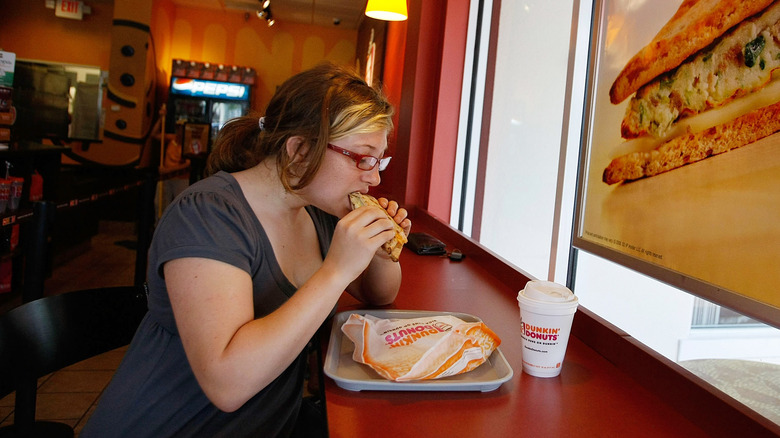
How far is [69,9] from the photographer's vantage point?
8859 millimetres

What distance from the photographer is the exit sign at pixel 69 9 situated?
347 inches

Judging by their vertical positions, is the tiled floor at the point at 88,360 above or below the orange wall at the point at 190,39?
below

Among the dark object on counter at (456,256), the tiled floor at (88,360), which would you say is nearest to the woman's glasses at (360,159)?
the dark object on counter at (456,256)

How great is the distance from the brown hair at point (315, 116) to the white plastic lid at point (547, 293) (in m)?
0.54

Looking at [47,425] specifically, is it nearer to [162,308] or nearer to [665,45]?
[162,308]

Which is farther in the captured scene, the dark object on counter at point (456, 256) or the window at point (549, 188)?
the dark object on counter at point (456, 256)

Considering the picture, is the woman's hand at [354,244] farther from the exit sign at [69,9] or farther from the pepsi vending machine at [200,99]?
the exit sign at [69,9]

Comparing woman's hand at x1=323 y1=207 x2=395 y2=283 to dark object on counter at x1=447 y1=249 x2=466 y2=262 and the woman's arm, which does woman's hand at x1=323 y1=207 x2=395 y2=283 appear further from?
dark object on counter at x1=447 y1=249 x2=466 y2=262

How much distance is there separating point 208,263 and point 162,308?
0.81 feet

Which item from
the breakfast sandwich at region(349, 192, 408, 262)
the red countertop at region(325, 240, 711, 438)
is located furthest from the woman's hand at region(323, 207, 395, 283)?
the red countertop at region(325, 240, 711, 438)

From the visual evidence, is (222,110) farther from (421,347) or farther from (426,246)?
(421,347)

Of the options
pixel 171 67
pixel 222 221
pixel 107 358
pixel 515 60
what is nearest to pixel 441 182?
pixel 515 60

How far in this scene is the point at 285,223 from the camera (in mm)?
1445

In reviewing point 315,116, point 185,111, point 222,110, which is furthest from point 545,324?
point 222,110
